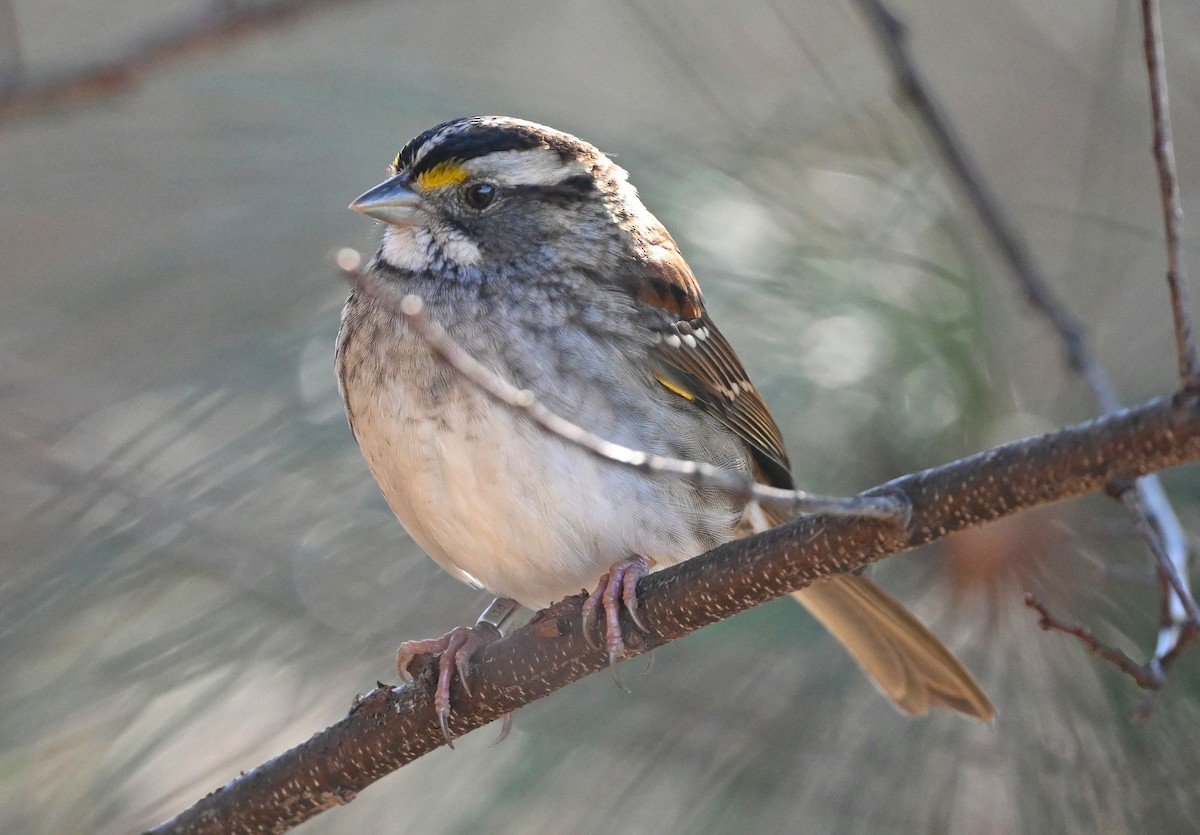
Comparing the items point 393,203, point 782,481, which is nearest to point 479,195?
point 393,203

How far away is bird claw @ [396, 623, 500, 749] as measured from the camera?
2240 millimetres

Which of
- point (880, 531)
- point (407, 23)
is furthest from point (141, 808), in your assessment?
point (407, 23)

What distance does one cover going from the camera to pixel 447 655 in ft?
7.60

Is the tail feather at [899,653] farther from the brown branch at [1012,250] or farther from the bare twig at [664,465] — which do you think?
the bare twig at [664,465]

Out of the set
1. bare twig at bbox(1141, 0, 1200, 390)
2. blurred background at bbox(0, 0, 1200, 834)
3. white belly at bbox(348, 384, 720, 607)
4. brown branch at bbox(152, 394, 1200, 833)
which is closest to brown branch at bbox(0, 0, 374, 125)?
blurred background at bbox(0, 0, 1200, 834)

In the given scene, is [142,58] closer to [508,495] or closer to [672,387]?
[508,495]

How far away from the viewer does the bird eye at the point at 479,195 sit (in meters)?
2.80

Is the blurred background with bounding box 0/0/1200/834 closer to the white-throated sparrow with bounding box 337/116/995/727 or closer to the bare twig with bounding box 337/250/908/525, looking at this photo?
the white-throated sparrow with bounding box 337/116/995/727

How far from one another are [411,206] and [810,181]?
2.44 ft

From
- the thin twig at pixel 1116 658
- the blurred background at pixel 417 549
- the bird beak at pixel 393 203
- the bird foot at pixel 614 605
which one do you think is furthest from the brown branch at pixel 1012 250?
the bird beak at pixel 393 203

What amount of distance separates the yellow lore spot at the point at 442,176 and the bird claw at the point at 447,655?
2.58ft

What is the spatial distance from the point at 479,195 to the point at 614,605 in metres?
0.93

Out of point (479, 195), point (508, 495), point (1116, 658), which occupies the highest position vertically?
point (479, 195)

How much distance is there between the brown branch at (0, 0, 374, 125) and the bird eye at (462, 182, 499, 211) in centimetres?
40
